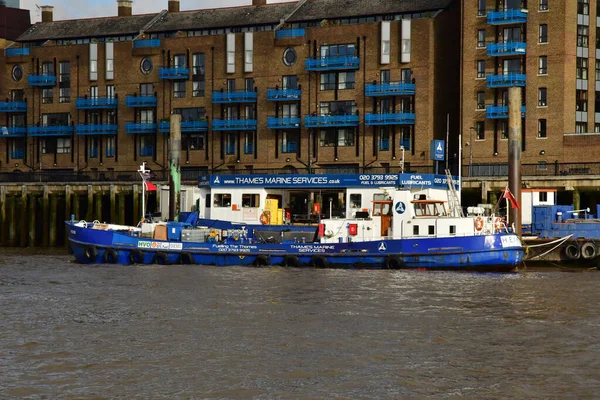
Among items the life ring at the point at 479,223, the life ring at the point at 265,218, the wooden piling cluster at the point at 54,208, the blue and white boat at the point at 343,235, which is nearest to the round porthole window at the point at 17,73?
the wooden piling cluster at the point at 54,208

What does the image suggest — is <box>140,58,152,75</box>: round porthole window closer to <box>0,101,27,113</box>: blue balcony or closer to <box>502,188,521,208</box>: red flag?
<box>0,101,27,113</box>: blue balcony

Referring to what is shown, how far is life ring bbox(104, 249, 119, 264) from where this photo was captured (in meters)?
58.9

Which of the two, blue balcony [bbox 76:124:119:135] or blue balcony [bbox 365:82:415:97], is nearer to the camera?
blue balcony [bbox 365:82:415:97]

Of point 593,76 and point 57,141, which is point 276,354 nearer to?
point 593,76

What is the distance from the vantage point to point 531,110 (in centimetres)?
8406

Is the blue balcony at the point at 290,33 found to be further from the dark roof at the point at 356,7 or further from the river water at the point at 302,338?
the river water at the point at 302,338

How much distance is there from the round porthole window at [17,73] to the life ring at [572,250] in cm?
6638

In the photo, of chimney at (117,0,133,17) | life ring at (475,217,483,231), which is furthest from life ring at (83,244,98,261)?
chimney at (117,0,133,17)

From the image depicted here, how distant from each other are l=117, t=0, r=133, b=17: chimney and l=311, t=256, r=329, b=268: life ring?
195 feet

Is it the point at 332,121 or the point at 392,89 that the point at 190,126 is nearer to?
the point at 332,121

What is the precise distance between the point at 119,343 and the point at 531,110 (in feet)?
194

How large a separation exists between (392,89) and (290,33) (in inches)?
419

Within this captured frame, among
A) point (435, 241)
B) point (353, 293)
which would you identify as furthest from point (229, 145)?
point (353, 293)

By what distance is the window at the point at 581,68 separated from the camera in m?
85.9
